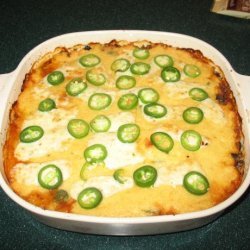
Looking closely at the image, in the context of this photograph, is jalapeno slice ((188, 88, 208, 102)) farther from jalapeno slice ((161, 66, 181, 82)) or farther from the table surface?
the table surface

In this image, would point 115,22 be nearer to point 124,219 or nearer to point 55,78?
point 55,78

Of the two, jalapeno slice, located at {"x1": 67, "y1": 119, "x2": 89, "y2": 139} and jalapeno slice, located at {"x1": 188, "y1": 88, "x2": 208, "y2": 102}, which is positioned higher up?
jalapeno slice, located at {"x1": 188, "y1": 88, "x2": 208, "y2": 102}

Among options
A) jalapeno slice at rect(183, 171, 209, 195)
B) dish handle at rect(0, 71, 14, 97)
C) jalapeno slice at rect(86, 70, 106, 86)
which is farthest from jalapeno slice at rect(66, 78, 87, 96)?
jalapeno slice at rect(183, 171, 209, 195)

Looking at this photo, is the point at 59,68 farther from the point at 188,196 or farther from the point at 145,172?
the point at 188,196

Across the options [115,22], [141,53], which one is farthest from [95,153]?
[115,22]

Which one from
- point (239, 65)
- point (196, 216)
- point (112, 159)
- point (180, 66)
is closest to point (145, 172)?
point (112, 159)

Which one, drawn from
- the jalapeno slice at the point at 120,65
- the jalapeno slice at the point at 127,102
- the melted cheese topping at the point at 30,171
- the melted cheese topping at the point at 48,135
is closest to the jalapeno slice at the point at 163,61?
the jalapeno slice at the point at 120,65
